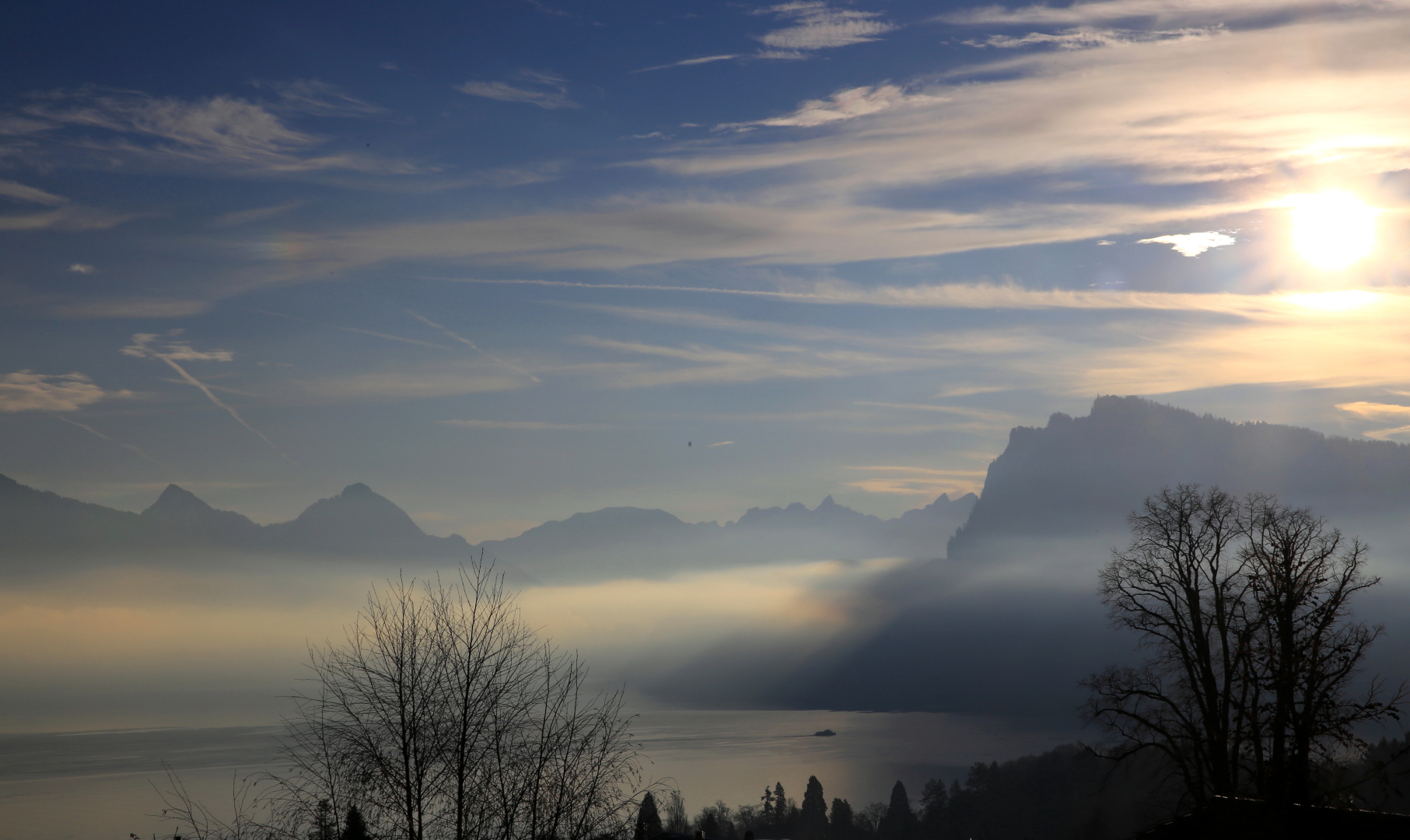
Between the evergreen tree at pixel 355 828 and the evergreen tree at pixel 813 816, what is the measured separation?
420 feet

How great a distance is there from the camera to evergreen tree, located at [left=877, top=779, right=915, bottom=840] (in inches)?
5340

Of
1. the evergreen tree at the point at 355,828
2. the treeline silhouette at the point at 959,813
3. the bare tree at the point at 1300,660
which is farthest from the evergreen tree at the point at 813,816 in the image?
the evergreen tree at the point at 355,828

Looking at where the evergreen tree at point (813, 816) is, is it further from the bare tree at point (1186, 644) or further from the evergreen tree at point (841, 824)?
the bare tree at point (1186, 644)

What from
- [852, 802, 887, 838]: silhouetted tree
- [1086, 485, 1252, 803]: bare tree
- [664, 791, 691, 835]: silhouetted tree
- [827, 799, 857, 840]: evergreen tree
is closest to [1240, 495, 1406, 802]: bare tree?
[1086, 485, 1252, 803]: bare tree

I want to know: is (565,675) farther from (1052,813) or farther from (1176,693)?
(1052,813)

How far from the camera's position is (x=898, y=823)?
13712cm

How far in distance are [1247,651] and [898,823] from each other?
125109 millimetres

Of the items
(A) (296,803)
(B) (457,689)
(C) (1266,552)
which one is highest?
(C) (1266,552)

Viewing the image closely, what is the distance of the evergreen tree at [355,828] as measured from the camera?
1849 centimetres

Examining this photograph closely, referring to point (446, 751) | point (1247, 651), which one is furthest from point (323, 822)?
point (1247, 651)

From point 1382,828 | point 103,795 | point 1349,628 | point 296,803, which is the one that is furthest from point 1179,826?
point 103,795

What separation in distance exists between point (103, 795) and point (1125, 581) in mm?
188536

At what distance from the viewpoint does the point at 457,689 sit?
1986cm

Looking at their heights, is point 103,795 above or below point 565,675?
below
